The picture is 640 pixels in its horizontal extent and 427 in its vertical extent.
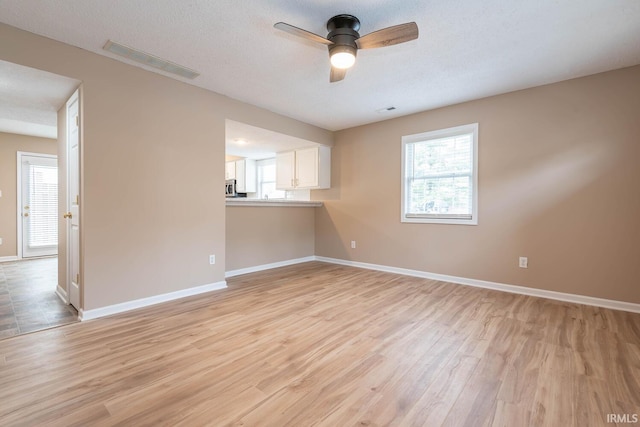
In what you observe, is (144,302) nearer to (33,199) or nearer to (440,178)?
(440,178)

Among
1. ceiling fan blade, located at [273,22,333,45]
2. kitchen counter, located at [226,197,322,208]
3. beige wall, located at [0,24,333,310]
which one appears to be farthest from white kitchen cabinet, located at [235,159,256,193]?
ceiling fan blade, located at [273,22,333,45]

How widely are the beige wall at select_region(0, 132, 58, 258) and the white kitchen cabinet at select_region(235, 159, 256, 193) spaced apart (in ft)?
12.9

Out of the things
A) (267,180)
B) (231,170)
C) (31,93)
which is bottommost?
(267,180)

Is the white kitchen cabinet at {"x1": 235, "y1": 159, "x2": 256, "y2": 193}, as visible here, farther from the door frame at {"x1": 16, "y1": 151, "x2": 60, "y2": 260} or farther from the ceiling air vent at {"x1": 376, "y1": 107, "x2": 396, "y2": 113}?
the door frame at {"x1": 16, "y1": 151, "x2": 60, "y2": 260}

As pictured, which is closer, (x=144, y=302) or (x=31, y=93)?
(x=31, y=93)

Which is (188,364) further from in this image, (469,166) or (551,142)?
(551,142)

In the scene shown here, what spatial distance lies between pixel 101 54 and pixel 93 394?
2.81 metres

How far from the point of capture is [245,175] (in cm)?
673

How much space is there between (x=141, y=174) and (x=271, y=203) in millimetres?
2154

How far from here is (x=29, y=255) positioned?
546cm

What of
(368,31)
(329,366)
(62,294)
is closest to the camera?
(329,366)

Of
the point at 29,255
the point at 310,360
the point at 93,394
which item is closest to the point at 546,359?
the point at 310,360

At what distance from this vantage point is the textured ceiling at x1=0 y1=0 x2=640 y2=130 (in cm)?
203

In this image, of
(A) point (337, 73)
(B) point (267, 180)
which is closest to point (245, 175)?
(B) point (267, 180)
